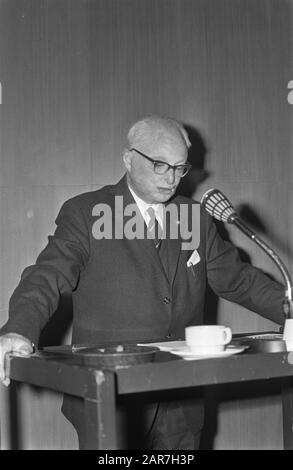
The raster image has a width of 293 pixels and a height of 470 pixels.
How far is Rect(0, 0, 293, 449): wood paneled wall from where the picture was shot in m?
2.86

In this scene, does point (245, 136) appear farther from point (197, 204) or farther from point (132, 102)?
point (197, 204)

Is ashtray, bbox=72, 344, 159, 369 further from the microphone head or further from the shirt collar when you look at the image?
the shirt collar

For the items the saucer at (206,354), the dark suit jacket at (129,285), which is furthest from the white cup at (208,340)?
the dark suit jacket at (129,285)

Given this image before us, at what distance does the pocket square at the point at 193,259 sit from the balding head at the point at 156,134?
360 mm

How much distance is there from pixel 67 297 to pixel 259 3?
1.57 metres

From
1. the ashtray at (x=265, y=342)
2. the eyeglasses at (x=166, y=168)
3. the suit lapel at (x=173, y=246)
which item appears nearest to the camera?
the ashtray at (x=265, y=342)

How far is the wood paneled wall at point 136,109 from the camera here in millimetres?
2861

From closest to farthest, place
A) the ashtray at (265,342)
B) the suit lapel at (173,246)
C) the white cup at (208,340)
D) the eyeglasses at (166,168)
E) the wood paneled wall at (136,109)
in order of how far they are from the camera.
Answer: the white cup at (208,340), the ashtray at (265,342), the eyeglasses at (166,168), the suit lapel at (173,246), the wood paneled wall at (136,109)

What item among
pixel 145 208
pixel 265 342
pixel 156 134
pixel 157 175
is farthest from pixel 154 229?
pixel 265 342

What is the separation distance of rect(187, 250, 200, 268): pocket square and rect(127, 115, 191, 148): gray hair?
1.18 feet

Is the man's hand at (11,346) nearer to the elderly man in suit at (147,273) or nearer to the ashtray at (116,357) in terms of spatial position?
the ashtray at (116,357)

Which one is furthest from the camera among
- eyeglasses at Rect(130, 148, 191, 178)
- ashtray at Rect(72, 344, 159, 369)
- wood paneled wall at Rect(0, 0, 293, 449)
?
wood paneled wall at Rect(0, 0, 293, 449)

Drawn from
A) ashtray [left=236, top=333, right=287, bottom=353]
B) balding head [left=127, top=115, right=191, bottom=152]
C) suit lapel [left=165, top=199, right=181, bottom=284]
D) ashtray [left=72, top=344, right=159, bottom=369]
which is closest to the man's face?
balding head [left=127, top=115, right=191, bottom=152]
